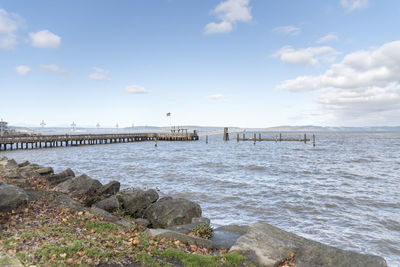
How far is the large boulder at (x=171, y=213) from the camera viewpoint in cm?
1073

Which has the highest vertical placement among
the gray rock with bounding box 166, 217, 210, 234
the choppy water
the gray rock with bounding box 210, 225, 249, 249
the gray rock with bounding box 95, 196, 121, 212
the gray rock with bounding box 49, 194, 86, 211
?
the gray rock with bounding box 49, 194, 86, 211

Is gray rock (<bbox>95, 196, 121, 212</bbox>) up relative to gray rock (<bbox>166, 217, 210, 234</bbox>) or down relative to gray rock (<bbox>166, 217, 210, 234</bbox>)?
up

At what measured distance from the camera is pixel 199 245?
26.2 feet

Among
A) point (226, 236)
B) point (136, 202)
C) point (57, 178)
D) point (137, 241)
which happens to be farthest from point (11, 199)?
point (57, 178)

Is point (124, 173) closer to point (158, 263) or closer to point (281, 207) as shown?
point (281, 207)

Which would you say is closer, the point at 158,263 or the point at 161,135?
the point at 158,263

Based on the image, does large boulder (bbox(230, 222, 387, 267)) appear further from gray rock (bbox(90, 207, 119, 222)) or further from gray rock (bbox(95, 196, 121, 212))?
gray rock (bbox(95, 196, 121, 212))

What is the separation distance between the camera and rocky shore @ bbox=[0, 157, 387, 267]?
20.8ft

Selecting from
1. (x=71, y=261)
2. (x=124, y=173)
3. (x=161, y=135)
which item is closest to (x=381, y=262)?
(x=71, y=261)

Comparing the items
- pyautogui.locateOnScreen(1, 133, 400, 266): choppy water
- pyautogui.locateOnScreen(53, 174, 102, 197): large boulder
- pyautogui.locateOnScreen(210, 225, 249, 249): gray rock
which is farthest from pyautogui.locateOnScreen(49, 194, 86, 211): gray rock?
pyautogui.locateOnScreen(1, 133, 400, 266): choppy water

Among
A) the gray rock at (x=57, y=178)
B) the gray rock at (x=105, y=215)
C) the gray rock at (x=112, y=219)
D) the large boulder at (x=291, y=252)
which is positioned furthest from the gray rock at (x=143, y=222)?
the gray rock at (x=57, y=178)

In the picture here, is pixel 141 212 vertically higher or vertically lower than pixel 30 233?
lower

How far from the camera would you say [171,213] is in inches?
430

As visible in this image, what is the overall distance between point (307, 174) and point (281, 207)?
12.6 meters
